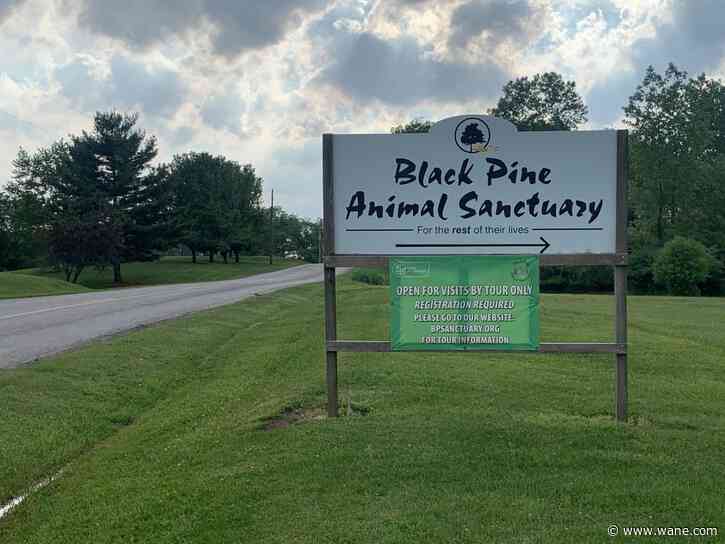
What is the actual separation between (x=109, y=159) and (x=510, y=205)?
2101 inches

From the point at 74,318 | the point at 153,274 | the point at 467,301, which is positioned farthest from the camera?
the point at 153,274

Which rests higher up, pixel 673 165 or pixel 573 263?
pixel 673 165

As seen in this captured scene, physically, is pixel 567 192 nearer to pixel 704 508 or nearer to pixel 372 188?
pixel 372 188

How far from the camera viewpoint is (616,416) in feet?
21.4

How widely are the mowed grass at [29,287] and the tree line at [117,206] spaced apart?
13266 millimetres

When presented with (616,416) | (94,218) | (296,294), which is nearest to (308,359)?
(616,416)

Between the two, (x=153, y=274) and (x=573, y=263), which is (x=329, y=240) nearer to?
(x=573, y=263)

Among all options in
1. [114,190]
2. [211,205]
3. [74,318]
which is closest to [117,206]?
[114,190]

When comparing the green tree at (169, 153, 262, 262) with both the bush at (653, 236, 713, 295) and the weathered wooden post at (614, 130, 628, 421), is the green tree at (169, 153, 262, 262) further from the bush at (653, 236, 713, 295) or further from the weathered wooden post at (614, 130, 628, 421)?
the weathered wooden post at (614, 130, 628, 421)

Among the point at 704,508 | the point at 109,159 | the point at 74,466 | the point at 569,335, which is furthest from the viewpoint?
the point at 109,159

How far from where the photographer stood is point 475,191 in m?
6.64

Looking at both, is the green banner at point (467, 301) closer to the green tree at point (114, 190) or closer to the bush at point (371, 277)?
the bush at point (371, 277)

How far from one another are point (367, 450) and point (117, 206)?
53.2 meters

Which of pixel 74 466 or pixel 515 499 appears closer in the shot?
pixel 515 499
